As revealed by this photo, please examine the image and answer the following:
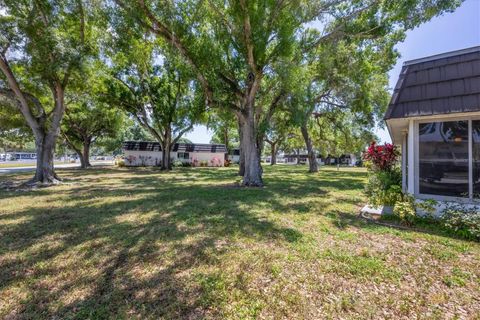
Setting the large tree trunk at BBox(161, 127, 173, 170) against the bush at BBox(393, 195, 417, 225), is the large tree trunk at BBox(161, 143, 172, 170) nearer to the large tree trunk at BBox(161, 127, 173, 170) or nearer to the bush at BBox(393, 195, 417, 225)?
the large tree trunk at BBox(161, 127, 173, 170)

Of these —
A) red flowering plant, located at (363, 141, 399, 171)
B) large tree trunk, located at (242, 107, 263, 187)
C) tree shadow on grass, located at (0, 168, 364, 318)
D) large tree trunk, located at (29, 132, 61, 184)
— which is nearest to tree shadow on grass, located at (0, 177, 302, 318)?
tree shadow on grass, located at (0, 168, 364, 318)

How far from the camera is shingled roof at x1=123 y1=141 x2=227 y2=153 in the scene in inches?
1250

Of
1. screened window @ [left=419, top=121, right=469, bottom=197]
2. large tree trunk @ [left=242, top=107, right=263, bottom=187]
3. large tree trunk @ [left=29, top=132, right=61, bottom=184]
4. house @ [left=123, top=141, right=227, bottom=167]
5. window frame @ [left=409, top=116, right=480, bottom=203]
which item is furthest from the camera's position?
house @ [left=123, top=141, right=227, bottom=167]

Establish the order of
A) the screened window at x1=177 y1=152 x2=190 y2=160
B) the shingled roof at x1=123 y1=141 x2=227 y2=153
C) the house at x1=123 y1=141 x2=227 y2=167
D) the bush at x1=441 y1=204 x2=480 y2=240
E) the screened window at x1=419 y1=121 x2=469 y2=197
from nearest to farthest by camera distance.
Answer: the bush at x1=441 y1=204 x2=480 y2=240 → the screened window at x1=419 y1=121 x2=469 y2=197 → the house at x1=123 y1=141 x2=227 y2=167 → the shingled roof at x1=123 y1=141 x2=227 y2=153 → the screened window at x1=177 y1=152 x2=190 y2=160

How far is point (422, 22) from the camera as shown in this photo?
27.4 feet

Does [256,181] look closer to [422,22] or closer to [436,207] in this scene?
[436,207]

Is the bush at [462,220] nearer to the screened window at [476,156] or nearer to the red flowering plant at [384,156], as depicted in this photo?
the screened window at [476,156]

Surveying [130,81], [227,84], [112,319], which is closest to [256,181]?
[227,84]

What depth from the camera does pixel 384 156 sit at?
30.0 feet

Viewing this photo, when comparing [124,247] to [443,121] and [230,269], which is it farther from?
[443,121]

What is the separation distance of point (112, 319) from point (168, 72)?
19.5 m

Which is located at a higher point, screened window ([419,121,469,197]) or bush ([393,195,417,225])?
screened window ([419,121,469,197])

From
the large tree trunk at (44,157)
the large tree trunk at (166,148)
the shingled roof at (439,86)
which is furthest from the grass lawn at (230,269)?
the large tree trunk at (166,148)

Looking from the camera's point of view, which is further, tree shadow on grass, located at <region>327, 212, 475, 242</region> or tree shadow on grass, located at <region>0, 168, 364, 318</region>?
tree shadow on grass, located at <region>327, 212, 475, 242</region>
